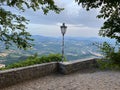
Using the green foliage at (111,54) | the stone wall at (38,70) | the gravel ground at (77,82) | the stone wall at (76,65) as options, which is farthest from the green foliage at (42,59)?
the green foliage at (111,54)

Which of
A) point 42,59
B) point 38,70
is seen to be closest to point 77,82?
point 38,70

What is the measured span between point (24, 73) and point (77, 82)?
268cm

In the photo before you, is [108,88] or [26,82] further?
[26,82]

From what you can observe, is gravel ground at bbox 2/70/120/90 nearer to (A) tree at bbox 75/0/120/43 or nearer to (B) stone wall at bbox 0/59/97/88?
(B) stone wall at bbox 0/59/97/88

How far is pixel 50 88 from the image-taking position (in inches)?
452

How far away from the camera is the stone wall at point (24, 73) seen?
11711 millimetres

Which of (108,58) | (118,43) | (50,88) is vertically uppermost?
(118,43)

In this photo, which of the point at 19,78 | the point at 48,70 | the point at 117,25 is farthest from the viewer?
the point at 48,70

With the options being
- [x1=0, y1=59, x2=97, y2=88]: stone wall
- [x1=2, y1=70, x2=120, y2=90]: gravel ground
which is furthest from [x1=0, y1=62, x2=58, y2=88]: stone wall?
[x1=2, y1=70, x2=120, y2=90]: gravel ground

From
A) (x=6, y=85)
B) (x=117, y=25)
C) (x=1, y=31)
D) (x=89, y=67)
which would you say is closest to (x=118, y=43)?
(x=117, y=25)

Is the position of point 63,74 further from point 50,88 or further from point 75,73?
point 50,88

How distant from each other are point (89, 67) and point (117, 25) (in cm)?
1047

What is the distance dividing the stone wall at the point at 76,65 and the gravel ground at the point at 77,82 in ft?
1.52

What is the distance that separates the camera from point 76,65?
15.3 m
